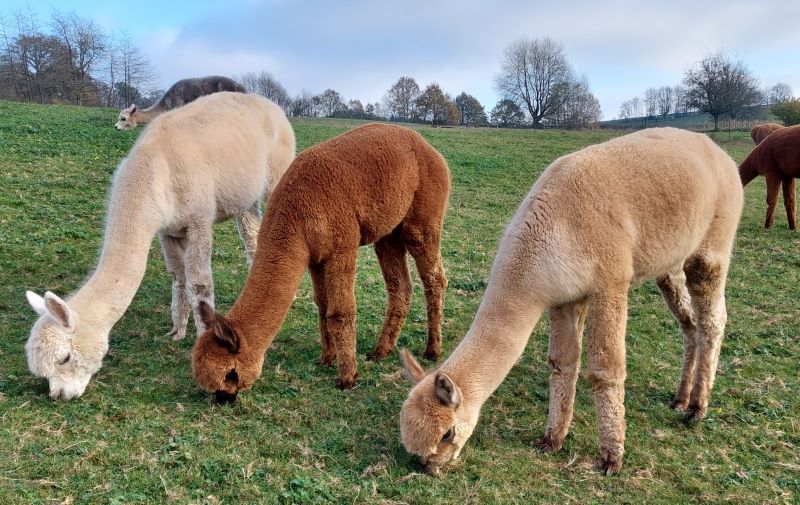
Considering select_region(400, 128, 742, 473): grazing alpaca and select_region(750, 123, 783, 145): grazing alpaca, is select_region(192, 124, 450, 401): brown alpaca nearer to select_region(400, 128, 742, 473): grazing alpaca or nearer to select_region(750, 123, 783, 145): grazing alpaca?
select_region(400, 128, 742, 473): grazing alpaca

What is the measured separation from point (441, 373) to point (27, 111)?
2851 centimetres

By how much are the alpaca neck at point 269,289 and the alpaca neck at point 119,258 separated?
4.50ft

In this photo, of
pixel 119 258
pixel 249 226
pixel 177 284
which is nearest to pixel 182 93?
pixel 249 226

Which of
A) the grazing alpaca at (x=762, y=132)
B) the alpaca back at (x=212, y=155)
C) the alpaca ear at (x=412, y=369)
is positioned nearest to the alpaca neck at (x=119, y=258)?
the alpaca back at (x=212, y=155)

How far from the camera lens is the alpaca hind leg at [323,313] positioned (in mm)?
5699

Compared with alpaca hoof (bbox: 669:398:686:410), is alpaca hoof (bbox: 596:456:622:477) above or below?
above

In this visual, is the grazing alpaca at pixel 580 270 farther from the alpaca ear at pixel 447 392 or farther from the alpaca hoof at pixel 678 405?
the alpaca hoof at pixel 678 405

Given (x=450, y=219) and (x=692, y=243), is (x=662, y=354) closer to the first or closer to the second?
(x=692, y=243)

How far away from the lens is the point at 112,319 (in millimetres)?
5301

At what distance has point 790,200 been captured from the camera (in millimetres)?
13141

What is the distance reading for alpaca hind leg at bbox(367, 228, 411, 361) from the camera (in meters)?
6.27

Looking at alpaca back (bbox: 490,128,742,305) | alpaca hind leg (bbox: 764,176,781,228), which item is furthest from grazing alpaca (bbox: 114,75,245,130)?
alpaca back (bbox: 490,128,742,305)

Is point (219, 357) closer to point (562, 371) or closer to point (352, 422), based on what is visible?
point (352, 422)

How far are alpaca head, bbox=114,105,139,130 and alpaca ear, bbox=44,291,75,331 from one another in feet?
62.5
